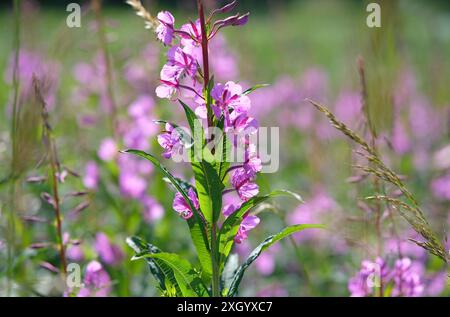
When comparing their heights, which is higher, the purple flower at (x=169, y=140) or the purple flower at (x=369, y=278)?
the purple flower at (x=169, y=140)

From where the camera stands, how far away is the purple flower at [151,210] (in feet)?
8.32

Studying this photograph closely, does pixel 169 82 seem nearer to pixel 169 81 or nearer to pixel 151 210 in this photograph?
pixel 169 81

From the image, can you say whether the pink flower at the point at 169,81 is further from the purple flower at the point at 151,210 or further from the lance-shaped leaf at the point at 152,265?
the purple flower at the point at 151,210

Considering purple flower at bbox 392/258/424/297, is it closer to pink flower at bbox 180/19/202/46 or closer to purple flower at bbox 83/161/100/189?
pink flower at bbox 180/19/202/46

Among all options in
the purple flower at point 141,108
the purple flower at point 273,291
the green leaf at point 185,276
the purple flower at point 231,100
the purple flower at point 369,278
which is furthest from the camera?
the purple flower at point 141,108

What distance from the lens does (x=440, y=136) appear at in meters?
4.42

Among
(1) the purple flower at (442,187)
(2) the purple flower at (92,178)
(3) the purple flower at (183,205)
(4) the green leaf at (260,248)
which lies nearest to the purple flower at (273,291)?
(2) the purple flower at (92,178)

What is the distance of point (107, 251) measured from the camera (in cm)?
245

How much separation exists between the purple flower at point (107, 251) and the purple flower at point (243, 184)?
109cm

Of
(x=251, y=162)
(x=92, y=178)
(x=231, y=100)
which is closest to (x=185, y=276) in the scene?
(x=251, y=162)

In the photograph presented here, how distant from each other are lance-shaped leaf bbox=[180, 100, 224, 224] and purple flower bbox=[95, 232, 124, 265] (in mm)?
1064

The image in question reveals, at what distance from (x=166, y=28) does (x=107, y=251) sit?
1.25m

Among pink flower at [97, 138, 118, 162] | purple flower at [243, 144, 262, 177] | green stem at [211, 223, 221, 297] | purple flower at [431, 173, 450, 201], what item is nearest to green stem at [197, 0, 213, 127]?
purple flower at [243, 144, 262, 177]
